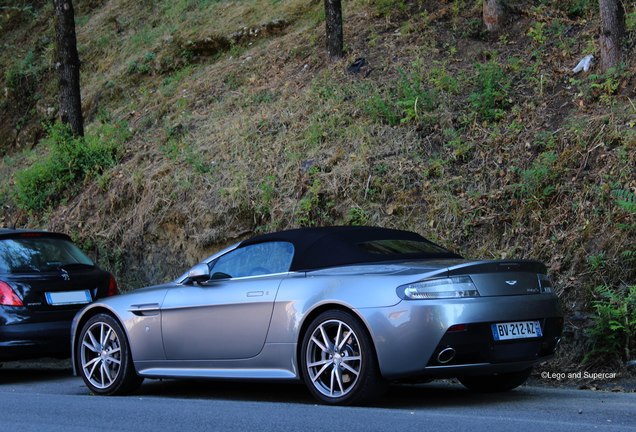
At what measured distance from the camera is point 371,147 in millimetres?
12266

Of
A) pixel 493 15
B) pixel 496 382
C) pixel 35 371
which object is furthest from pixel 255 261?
pixel 493 15

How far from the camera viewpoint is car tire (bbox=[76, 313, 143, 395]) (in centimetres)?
817

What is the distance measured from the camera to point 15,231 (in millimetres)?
10305

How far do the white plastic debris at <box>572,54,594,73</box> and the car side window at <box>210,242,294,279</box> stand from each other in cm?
607

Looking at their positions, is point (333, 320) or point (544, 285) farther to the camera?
point (544, 285)

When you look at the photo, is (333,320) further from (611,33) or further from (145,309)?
(611,33)

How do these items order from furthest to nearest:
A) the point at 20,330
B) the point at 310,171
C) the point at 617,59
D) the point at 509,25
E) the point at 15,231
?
1. the point at 509,25
2. the point at 310,171
3. the point at 617,59
4. the point at 15,231
5. the point at 20,330

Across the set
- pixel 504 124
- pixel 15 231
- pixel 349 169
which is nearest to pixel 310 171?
pixel 349 169

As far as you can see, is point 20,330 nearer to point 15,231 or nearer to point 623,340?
point 15,231

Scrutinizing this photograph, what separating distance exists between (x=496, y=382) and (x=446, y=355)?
1406mm

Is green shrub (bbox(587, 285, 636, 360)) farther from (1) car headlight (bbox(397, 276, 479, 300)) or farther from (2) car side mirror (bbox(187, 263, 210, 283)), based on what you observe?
(2) car side mirror (bbox(187, 263, 210, 283))

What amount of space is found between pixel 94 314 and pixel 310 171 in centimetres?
456

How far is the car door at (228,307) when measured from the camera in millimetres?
7312

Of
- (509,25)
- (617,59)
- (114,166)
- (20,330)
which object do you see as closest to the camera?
(20,330)
